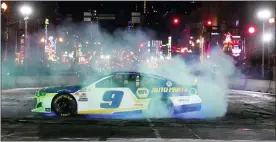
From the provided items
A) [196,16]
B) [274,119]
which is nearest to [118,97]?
[274,119]

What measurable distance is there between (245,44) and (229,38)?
469 centimetres

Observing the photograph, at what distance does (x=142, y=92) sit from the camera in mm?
11898

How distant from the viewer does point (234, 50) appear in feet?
149

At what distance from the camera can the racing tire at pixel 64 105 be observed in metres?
11.7

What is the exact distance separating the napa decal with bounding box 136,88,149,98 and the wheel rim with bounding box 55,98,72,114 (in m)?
1.88

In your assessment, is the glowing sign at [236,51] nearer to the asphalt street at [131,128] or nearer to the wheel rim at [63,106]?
the asphalt street at [131,128]

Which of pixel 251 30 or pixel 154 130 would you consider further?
pixel 251 30

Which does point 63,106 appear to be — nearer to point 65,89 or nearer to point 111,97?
point 65,89

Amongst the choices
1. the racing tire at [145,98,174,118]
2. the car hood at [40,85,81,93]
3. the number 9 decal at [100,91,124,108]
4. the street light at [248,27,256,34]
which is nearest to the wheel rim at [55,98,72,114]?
the car hood at [40,85,81,93]

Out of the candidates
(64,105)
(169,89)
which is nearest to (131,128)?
(169,89)

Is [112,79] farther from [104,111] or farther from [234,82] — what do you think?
[234,82]

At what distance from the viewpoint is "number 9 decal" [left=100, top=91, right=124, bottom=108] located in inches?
461

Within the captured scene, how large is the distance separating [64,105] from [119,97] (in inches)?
59.1

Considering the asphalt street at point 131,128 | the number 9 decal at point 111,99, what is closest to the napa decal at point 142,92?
the number 9 decal at point 111,99
